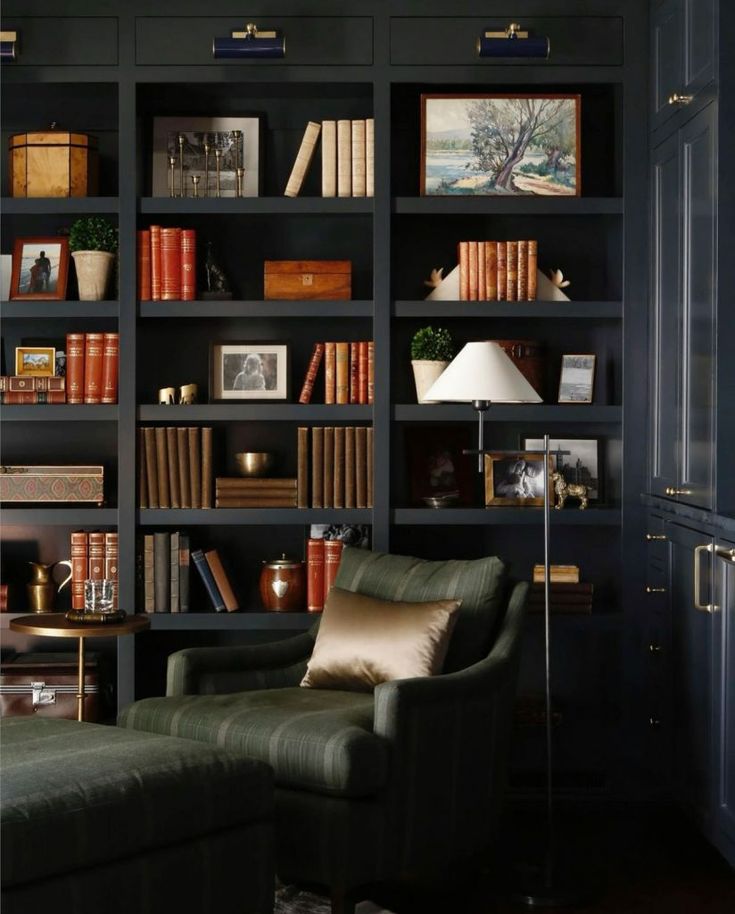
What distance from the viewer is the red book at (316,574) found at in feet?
14.2

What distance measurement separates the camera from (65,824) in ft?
8.23

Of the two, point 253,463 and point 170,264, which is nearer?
point 170,264

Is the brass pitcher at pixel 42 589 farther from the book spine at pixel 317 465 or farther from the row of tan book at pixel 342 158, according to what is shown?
the row of tan book at pixel 342 158

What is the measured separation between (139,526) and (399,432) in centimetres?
102

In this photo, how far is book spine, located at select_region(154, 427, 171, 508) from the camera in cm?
432

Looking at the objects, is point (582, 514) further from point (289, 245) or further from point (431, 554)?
point (289, 245)

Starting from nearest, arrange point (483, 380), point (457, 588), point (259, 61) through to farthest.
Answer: point (483, 380)
point (457, 588)
point (259, 61)

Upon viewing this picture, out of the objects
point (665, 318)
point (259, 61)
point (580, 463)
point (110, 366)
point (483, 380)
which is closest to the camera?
point (483, 380)

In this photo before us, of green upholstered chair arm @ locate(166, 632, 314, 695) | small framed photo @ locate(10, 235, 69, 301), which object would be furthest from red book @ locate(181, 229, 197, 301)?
green upholstered chair arm @ locate(166, 632, 314, 695)

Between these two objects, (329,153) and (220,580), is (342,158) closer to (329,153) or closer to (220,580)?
(329,153)

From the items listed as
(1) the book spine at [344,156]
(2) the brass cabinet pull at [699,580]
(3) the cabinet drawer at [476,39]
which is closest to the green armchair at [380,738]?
(2) the brass cabinet pull at [699,580]

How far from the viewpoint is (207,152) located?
444cm

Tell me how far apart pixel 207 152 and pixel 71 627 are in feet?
5.90

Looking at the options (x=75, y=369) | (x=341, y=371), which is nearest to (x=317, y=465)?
(x=341, y=371)
